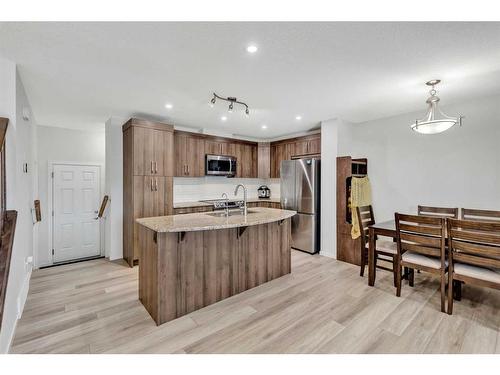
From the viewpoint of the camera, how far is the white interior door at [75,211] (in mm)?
4656

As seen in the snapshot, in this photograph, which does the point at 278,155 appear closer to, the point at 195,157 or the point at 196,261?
the point at 195,157

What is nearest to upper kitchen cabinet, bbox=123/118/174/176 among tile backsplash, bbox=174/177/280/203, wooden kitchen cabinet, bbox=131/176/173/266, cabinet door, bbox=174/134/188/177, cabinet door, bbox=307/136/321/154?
wooden kitchen cabinet, bbox=131/176/173/266

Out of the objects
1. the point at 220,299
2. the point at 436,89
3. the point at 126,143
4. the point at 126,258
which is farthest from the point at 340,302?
the point at 126,143

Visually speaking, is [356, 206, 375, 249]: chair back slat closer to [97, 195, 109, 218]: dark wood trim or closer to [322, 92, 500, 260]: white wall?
[322, 92, 500, 260]: white wall

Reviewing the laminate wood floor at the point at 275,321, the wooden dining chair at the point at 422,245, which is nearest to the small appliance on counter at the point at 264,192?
the laminate wood floor at the point at 275,321

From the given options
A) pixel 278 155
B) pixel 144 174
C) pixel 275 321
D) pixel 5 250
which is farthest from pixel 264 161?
pixel 5 250

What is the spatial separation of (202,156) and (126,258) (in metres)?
2.29

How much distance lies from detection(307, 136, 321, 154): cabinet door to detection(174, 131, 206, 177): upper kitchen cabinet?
214 centimetres

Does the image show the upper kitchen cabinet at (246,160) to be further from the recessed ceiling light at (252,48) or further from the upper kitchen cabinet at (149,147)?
the recessed ceiling light at (252,48)

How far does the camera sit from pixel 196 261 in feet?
8.25

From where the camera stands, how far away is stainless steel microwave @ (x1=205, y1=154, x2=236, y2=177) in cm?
493

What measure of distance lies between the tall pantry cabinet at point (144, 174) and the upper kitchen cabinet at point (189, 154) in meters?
0.43
